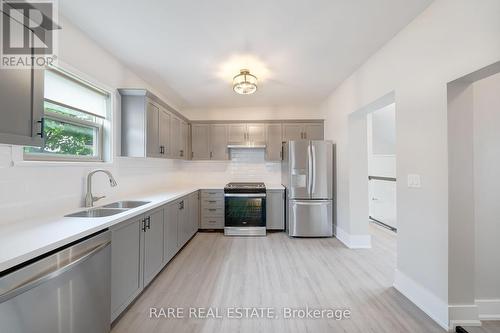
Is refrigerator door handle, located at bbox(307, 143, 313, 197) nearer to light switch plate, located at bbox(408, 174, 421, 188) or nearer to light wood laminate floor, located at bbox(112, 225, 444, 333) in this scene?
light wood laminate floor, located at bbox(112, 225, 444, 333)

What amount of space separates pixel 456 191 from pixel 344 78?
90.4 inches

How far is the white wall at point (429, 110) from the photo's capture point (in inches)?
59.4

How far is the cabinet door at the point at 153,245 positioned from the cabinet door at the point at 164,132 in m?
1.19


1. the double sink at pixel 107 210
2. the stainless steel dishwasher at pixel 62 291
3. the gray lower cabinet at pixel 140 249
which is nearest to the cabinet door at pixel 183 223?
the gray lower cabinet at pixel 140 249

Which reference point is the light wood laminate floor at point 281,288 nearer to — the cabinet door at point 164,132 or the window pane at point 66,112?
the cabinet door at point 164,132

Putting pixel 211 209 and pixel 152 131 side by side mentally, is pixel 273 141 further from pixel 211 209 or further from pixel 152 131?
pixel 152 131

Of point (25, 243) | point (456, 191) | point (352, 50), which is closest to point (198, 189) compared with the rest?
point (25, 243)

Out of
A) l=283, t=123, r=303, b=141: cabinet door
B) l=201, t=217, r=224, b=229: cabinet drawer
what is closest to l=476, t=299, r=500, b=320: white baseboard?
l=283, t=123, r=303, b=141: cabinet door

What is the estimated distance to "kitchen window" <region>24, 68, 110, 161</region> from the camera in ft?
6.26

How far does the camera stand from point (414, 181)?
2025mm

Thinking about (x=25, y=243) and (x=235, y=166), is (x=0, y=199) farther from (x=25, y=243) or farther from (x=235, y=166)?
(x=235, y=166)

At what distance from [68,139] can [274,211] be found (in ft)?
10.8

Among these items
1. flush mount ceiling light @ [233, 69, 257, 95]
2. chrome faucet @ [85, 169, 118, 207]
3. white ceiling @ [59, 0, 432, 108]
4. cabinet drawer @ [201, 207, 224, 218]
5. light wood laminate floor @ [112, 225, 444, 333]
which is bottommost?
light wood laminate floor @ [112, 225, 444, 333]

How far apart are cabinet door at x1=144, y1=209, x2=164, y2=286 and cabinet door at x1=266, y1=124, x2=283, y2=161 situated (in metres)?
2.66
